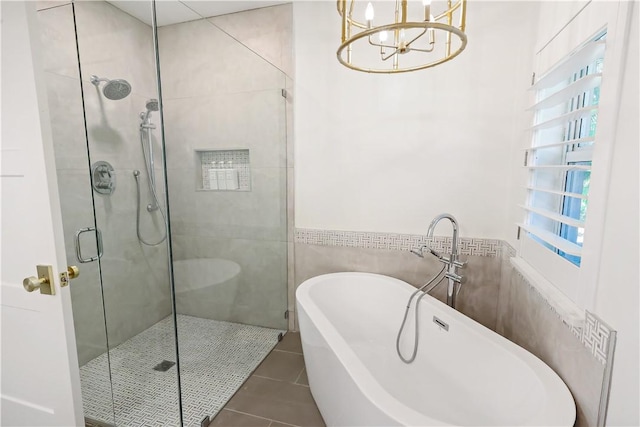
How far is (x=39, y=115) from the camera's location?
1047 mm

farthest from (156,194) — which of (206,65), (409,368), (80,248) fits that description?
(409,368)

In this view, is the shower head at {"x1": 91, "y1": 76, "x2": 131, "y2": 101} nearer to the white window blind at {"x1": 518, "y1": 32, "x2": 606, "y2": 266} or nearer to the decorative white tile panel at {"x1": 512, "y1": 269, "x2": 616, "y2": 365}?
the white window blind at {"x1": 518, "y1": 32, "x2": 606, "y2": 266}

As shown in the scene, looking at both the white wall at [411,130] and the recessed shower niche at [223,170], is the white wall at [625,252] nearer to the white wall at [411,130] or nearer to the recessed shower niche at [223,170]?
the white wall at [411,130]

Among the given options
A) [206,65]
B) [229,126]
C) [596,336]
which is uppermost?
[206,65]

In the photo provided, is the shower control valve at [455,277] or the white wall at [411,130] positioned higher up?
the white wall at [411,130]

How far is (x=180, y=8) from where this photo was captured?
1731mm

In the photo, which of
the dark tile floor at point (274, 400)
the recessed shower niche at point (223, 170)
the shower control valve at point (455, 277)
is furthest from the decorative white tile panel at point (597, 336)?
the recessed shower niche at point (223, 170)

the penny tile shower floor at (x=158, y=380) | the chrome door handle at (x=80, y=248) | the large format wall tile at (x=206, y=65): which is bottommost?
the penny tile shower floor at (x=158, y=380)

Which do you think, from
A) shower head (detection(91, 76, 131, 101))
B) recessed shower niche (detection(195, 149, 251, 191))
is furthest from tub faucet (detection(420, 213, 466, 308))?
shower head (detection(91, 76, 131, 101))

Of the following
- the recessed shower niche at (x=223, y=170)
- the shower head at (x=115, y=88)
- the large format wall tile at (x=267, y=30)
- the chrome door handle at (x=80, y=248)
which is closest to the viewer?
the chrome door handle at (x=80, y=248)

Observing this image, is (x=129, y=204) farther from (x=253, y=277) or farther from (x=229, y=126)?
(x=253, y=277)

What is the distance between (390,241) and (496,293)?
2.63 ft

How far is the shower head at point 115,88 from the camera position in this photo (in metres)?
1.68

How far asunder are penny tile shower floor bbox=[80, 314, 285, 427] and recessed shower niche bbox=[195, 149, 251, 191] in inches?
34.1
